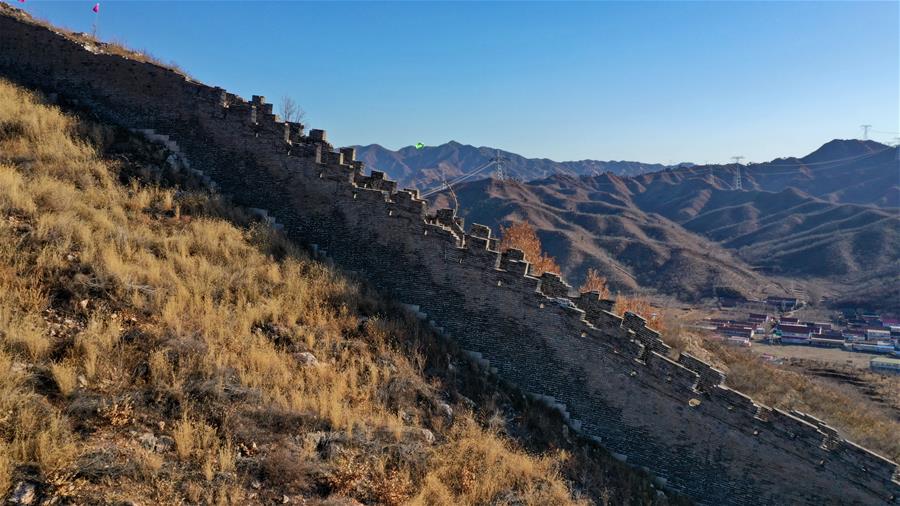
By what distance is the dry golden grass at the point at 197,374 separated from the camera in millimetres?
5266

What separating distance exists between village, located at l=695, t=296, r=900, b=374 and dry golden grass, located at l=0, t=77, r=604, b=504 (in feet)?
106

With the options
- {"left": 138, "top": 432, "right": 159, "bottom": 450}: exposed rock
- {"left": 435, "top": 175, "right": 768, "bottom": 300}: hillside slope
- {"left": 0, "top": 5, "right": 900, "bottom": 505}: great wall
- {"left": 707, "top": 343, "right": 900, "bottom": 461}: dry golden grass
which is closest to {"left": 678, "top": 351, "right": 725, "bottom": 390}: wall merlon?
{"left": 0, "top": 5, "right": 900, "bottom": 505}: great wall

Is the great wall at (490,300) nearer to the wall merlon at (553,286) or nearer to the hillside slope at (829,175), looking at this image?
the wall merlon at (553,286)

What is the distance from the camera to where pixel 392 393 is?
775 cm

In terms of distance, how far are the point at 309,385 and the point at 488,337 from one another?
13.5 feet

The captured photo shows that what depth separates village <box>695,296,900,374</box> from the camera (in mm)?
39281

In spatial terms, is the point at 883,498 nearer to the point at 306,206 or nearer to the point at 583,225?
the point at 306,206

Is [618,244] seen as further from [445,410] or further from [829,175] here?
[829,175]

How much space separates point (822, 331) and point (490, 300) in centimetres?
5163

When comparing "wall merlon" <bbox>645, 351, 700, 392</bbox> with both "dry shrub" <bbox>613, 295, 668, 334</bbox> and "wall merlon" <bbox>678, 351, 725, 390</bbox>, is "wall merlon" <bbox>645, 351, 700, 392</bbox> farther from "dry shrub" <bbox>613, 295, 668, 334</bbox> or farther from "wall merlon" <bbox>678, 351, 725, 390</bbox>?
"dry shrub" <bbox>613, 295, 668, 334</bbox>

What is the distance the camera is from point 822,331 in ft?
156

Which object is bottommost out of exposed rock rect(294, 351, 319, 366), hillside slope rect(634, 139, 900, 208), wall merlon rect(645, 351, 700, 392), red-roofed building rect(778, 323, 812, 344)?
red-roofed building rect(778, 323, 812, 344)

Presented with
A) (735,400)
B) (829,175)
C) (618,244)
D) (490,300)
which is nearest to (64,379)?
(490,300)

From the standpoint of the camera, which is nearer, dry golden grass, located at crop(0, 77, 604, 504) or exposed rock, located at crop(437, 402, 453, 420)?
dry golden grass, located at crop(0, 77, 604, 504)
